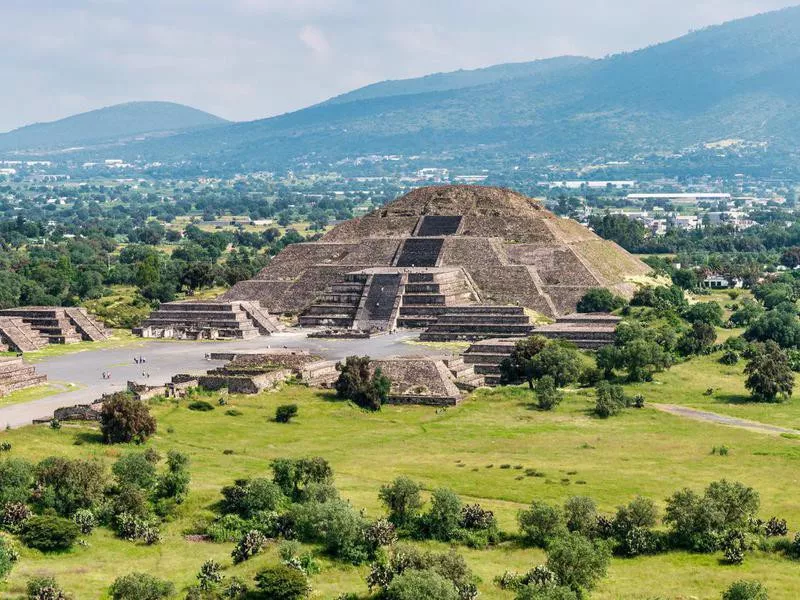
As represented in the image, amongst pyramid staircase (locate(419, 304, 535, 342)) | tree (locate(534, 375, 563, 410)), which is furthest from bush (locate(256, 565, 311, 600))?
pyramid staircase (locate(419, 304, 535, 342))

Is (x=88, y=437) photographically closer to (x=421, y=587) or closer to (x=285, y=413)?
(x=285, y=413)

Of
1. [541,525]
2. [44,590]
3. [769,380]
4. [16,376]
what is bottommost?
[541,525]

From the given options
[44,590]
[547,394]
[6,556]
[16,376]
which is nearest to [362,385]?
[547,394]

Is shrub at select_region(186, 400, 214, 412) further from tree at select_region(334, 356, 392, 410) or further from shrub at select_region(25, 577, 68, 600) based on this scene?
shrub at select_region(25, 577, 68, 600)

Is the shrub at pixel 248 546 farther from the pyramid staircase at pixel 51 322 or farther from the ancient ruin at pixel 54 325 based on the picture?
the pyramid staircase at pixel 51 322

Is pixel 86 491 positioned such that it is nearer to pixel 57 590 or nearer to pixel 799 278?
pixel 57 590
